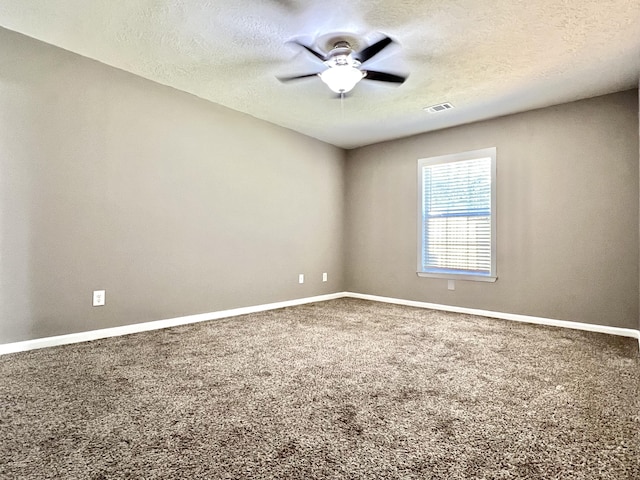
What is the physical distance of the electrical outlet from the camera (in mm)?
3040

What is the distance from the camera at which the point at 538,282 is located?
12.8 ft

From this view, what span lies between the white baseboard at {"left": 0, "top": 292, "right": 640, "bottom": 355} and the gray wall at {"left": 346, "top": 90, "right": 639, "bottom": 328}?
0.22 feet

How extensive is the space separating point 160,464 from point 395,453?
2.89 ft

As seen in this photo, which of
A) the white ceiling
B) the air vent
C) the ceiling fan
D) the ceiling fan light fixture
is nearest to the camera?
the white ceiling

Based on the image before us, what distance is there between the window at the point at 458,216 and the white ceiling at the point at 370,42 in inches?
32.0

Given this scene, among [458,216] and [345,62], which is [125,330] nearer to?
[345,62]

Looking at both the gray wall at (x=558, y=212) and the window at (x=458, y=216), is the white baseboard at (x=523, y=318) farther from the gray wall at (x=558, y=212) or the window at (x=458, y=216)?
the window at (x=458, y=216)

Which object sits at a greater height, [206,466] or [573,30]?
[573,30]

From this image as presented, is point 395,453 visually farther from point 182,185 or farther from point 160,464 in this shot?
point 182,185

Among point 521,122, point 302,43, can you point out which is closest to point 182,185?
point 302,43

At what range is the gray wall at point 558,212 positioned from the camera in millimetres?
3412

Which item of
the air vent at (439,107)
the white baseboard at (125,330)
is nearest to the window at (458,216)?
the air vent at (439,107)

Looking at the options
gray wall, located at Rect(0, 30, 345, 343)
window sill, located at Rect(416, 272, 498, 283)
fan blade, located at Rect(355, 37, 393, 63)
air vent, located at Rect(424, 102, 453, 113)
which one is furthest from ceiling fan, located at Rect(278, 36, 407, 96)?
window sill, located at Rect(416, 272, 498, 283)

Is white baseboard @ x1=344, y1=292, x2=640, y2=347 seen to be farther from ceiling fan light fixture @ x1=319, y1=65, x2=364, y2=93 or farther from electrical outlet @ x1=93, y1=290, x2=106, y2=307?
electrical outlet @ x1=93, y1=290, x2=106, y2=307
